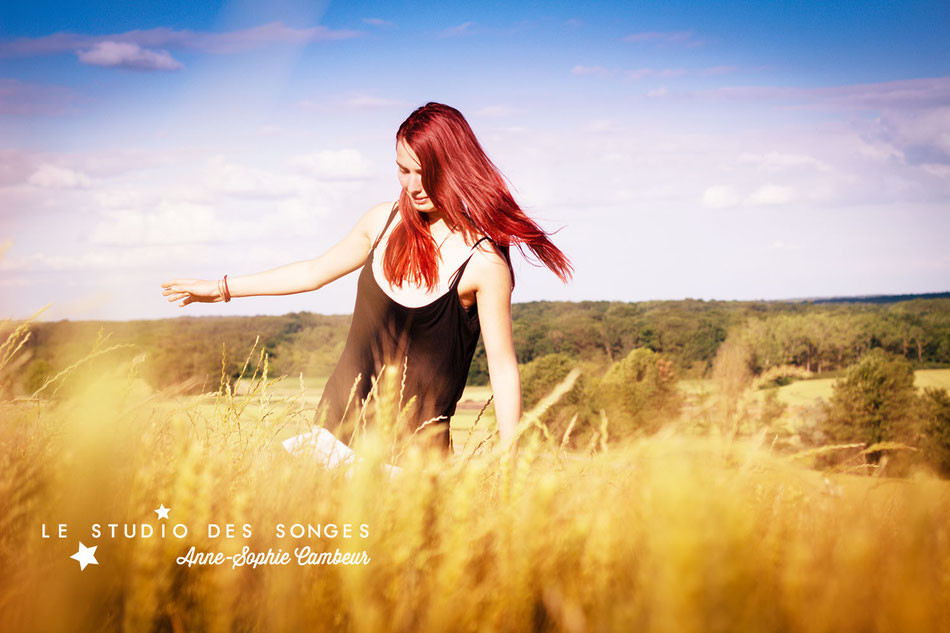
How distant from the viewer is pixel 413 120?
3713 millimetres

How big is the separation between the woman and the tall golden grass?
171 centimetres

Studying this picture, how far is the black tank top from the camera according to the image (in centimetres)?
359

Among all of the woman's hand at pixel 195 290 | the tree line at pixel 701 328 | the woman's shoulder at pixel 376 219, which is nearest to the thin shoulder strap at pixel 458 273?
the woman's shoulder at pixel 376 219

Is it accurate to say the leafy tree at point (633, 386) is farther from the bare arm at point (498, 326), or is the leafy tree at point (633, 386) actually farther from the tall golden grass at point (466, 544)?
the tall golden grass at point (466, 544)

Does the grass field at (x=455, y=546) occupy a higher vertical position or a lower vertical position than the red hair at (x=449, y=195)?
lower

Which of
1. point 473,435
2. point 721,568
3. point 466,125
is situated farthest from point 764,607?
point 466,125

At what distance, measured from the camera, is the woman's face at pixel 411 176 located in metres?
3.67

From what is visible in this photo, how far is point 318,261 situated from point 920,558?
3463 millimetres

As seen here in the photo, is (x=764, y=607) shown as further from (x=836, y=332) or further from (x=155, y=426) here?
(x=836, y=332)

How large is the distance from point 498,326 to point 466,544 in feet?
7.18

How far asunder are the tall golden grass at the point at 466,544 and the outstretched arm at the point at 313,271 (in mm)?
2174

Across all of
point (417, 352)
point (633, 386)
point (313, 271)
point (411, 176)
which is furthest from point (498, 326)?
point (633, 386)

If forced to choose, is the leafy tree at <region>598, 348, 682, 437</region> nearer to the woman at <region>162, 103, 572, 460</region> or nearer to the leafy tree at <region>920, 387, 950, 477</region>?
the leafy tree at <region>920, 387, 950, 477</region>

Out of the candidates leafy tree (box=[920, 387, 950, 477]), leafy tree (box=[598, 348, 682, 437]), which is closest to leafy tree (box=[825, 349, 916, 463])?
leafy tree (box=[920, 387, 950, 477])
